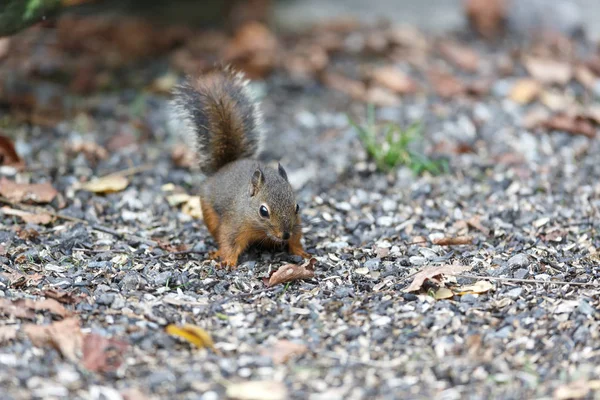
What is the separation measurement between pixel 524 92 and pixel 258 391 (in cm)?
456

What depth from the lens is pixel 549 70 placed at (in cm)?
718

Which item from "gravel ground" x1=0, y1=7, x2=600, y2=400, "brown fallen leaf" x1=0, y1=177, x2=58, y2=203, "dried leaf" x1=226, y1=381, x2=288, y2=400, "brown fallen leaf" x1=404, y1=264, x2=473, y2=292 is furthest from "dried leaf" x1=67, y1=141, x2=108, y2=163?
"dried leaf" x1=226, y1=381, x2=288, y2=400

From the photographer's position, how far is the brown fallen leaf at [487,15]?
829 cm

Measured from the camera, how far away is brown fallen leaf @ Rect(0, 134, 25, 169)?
5406 millimetres

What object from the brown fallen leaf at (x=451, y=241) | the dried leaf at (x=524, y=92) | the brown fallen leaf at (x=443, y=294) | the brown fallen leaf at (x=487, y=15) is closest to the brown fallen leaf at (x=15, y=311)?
the brown fallen leaf at (x=443, y=294)

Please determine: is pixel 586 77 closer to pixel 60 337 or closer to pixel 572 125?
pixel 572 125

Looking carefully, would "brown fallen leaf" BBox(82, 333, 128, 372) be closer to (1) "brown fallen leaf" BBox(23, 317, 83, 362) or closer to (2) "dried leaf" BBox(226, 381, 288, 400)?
(1) "brown fallen leaf" BBox(23, 317, 83, 362)

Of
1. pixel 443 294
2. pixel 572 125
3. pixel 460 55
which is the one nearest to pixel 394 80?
pixel 460 55

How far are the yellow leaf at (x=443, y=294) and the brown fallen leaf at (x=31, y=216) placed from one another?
7.55ft

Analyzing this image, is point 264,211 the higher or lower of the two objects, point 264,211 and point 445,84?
the higher

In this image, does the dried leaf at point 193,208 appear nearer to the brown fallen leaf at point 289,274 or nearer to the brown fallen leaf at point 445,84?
the brown fallen leaf at point 289,274

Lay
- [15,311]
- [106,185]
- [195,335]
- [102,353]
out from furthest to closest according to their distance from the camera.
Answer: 1. [106,185]
2. [15,311]
3. [195,335]
4. [102,353]

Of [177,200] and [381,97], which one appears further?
[381,97]

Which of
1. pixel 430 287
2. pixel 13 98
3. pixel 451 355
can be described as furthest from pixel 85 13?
pixel 451 355
